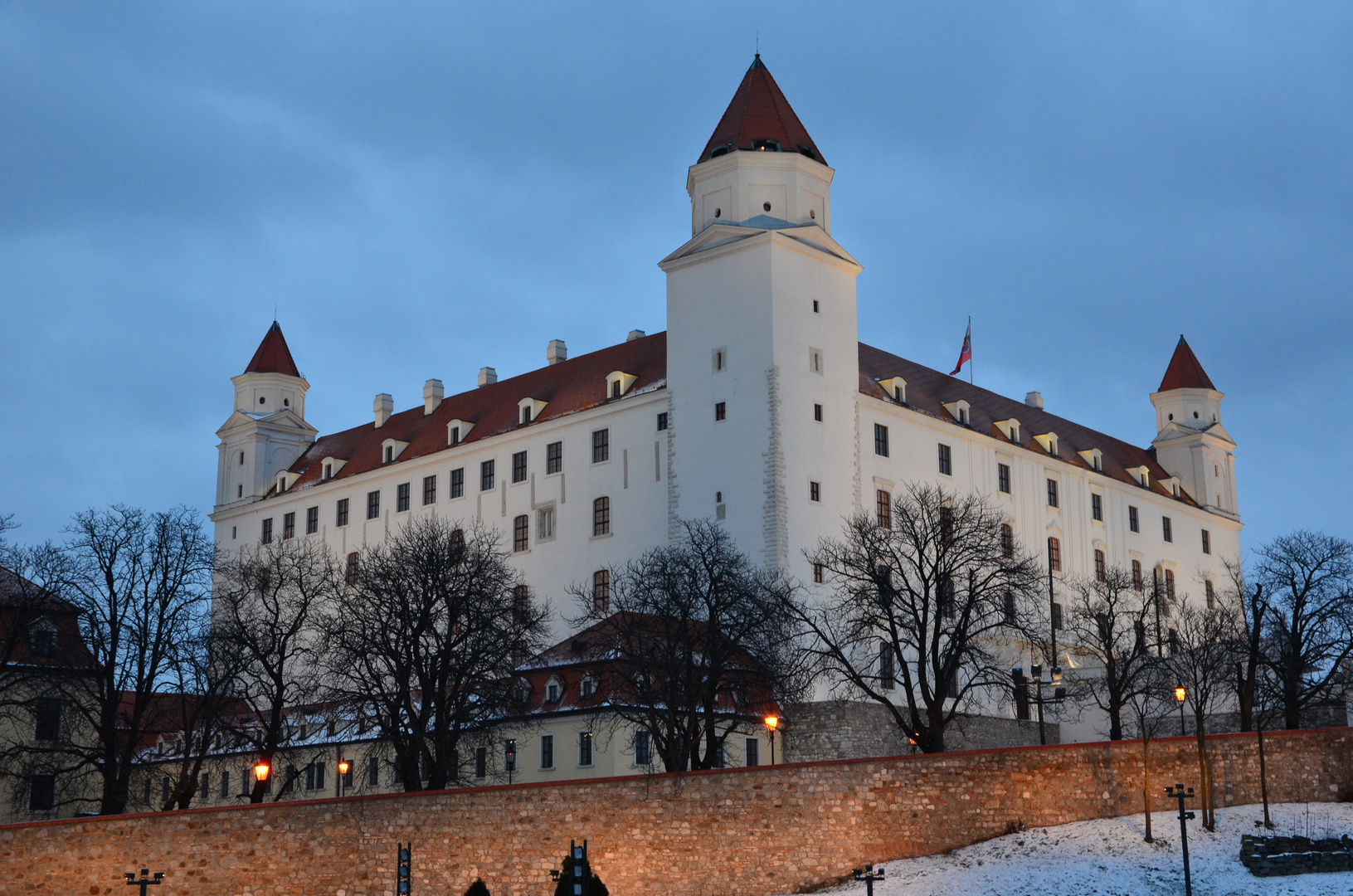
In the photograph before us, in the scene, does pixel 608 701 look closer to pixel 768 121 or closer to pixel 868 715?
pixel 868 715

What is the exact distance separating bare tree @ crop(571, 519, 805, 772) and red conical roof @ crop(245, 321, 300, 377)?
130 ft

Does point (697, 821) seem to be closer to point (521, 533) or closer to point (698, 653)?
point (698, 653)

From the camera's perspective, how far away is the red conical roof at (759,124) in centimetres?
6594

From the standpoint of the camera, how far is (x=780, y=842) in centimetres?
3428

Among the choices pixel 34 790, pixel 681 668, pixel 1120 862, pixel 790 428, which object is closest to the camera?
pixel 1120 862

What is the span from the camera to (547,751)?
5475 cm

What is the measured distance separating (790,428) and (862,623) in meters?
12.6

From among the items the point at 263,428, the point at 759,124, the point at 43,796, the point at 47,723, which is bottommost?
the point at 43,796

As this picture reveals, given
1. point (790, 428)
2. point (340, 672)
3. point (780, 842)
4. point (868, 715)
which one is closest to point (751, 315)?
point (790, 428)

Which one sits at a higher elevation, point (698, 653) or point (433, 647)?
point (433, 647)

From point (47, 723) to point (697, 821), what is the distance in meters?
30.5

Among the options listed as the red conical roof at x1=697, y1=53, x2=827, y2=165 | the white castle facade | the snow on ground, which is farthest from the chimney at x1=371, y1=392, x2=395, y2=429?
the snow on ground

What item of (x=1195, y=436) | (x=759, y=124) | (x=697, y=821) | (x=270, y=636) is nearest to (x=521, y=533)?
(x=270, y=636)

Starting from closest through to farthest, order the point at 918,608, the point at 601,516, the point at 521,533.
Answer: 1. the point at 918,608
2. the point at 601,516
3. the point at 521,533
